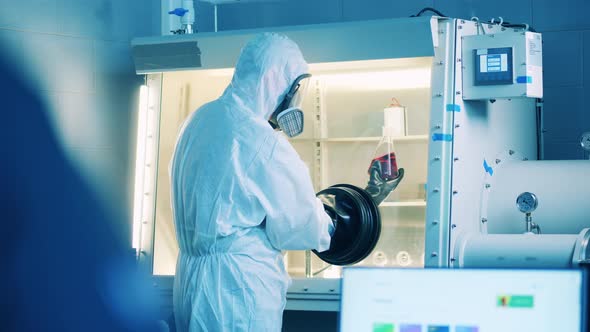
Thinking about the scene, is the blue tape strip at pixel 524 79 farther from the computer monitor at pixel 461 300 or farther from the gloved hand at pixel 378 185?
the computer monitor at pixel 461 300

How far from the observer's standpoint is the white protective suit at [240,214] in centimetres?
259

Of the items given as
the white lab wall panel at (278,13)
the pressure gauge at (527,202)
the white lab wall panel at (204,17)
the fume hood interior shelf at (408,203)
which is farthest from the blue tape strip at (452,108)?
the white lab wall panel at (204,17)

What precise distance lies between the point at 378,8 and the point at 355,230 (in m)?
1.53

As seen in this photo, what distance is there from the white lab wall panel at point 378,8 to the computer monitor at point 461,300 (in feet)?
9.92

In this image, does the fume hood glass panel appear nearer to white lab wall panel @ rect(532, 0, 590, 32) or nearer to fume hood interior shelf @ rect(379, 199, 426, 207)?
fume hood interior shelf @ rect(379, 199, 426, 207)

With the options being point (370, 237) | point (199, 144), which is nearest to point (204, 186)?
point (199, 144)

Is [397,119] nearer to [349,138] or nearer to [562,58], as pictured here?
[349,138]

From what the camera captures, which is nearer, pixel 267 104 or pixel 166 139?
pixel 267 104

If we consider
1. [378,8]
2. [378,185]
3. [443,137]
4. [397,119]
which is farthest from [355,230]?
[378,8]

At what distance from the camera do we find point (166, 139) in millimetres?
3625

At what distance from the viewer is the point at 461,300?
3.59ft

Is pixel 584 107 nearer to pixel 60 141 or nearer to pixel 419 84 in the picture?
pixel 419 84

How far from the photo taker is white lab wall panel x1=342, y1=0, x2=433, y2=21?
3.97m

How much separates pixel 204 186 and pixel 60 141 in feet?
6.08
